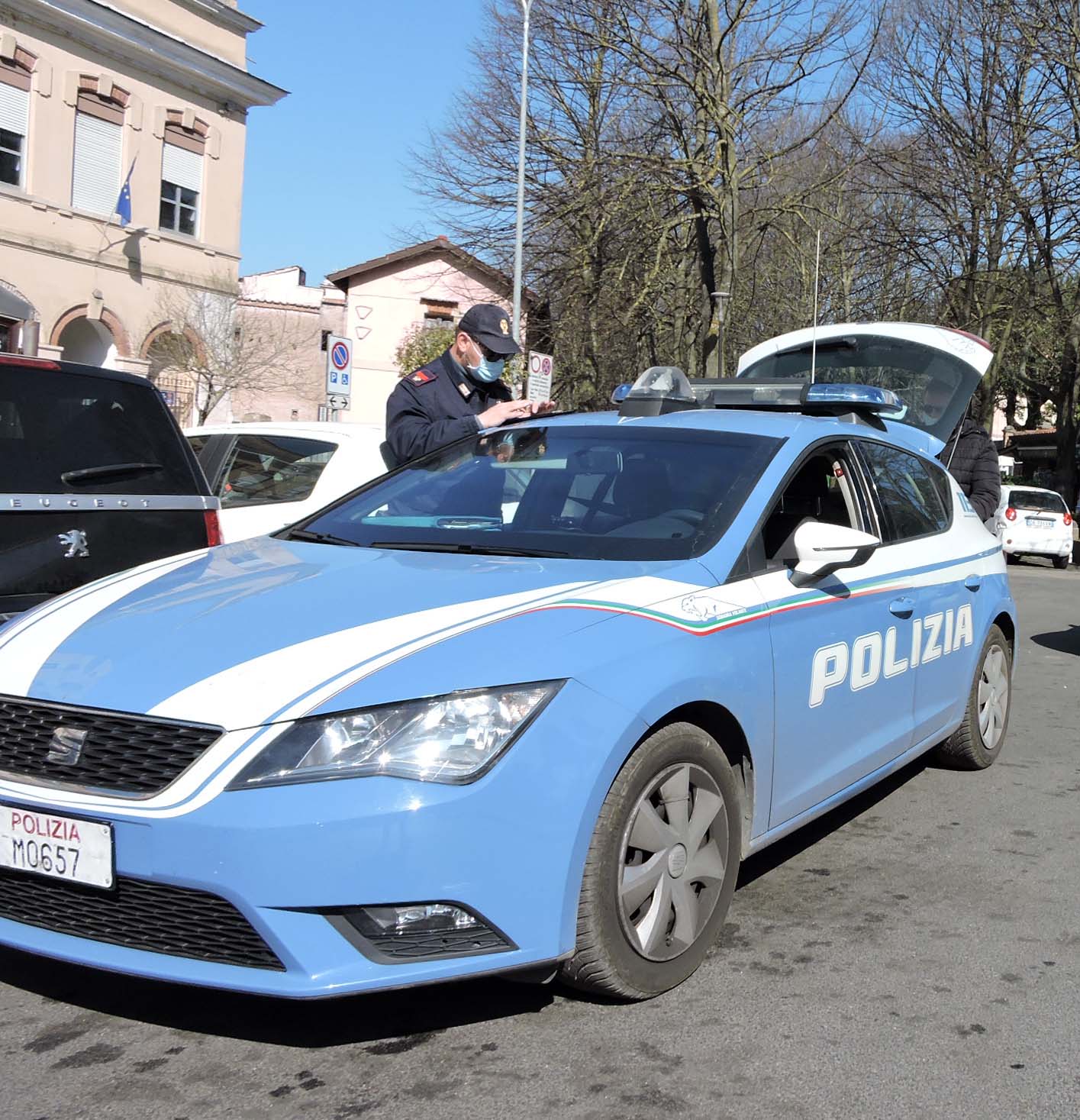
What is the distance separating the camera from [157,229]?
25.7m

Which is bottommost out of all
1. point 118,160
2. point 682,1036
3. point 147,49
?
point 682,1036

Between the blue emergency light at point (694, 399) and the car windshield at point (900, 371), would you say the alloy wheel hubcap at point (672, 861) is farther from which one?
the car windshield at point (900, 371)

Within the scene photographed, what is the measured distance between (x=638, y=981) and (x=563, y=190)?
1909cm

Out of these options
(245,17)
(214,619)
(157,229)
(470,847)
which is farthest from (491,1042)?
(245,17)

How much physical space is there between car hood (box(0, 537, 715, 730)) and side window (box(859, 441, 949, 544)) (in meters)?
1.57

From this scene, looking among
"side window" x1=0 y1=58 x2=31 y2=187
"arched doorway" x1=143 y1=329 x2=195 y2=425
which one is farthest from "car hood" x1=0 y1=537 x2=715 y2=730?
"arched doorway" x1=143 y1=329 x2=195 y2=425

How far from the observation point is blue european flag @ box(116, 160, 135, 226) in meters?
24.6

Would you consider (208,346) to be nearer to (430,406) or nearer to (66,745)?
(430,406)

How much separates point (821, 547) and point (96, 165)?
2335 cm

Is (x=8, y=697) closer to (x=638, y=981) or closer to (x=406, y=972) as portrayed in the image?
(x=406, y=972)

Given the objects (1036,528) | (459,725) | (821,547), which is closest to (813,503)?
(821,547)

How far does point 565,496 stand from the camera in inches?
169

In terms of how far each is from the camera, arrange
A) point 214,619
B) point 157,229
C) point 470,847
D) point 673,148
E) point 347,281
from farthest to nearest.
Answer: point 347,281 < point 157,229 < point 673,148 < point 214,619 < point 470,847

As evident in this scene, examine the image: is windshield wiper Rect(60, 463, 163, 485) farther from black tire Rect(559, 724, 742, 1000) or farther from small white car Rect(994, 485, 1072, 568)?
small white car Rect(994, 485, 1072, 568)
